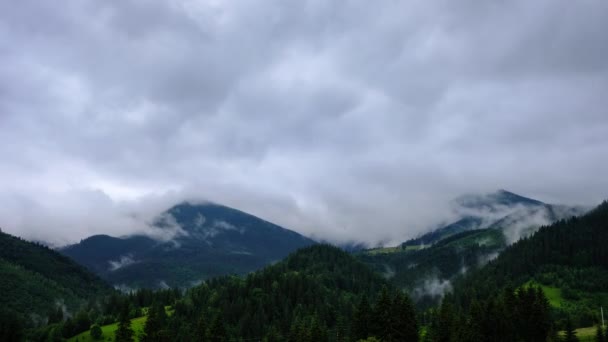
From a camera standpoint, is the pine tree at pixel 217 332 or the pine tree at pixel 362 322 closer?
the pine tree at pixel 362 322

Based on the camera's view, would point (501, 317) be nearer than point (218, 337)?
Yes

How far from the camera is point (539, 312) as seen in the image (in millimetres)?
130500

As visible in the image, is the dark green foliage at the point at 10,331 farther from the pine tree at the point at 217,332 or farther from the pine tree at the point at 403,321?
the pine tree at the point at 403,321

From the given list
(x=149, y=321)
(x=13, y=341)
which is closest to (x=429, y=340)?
(x=149, y=321)

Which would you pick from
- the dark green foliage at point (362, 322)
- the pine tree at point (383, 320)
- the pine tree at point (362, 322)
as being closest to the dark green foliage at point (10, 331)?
the dark green foliage at point (362, 322)

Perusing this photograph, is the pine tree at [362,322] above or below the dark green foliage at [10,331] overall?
above

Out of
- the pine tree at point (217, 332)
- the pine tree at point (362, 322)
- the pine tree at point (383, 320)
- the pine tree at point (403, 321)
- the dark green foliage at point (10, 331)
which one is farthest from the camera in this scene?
the dark green foliage at point (10, 331)

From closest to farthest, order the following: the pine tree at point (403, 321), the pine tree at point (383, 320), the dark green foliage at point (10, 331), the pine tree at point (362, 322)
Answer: the pine tree at point (383, 320)
the pine tree at point (403, 321)
the pine tree at point (362, 322)
the dark green foliage at point (10, 331)

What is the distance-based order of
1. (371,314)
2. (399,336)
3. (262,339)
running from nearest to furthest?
(399,336) → (371,314) → (262,339)

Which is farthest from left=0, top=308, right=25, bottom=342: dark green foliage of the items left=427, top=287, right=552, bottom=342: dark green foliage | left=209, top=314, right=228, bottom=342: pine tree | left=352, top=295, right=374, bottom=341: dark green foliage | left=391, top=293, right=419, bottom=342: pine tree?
left=427, top=287, right=552, bottom=342: dark green foliage

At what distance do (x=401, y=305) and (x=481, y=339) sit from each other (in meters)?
22.5

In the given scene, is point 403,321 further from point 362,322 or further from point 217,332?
point 217,332

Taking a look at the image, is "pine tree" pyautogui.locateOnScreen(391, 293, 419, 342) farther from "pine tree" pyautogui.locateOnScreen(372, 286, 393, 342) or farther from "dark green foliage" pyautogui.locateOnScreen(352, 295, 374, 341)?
"dark green foliage" pyautogui.locateOnScreen(352, 295, 374, 341)

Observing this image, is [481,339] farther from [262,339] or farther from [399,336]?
[262,339]
